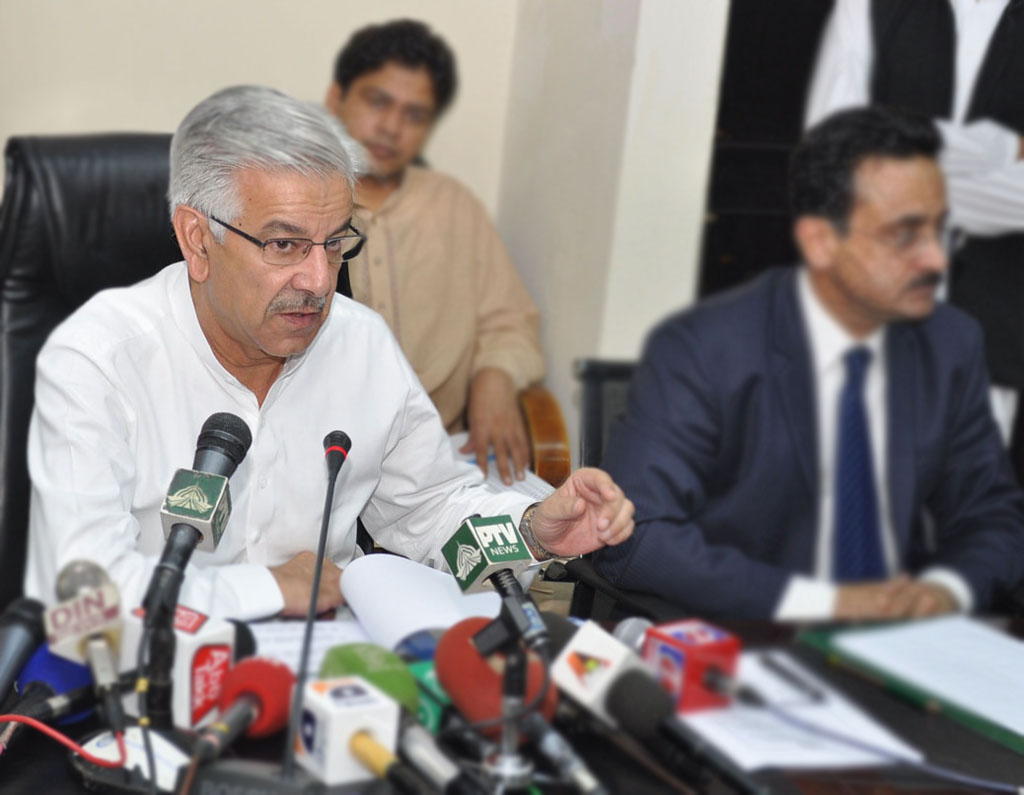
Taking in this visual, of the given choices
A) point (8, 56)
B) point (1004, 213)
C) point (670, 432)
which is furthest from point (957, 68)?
point (8, 56)

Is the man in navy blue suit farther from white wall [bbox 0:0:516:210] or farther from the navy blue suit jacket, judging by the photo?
white wall [bbox 0:0:516:210]

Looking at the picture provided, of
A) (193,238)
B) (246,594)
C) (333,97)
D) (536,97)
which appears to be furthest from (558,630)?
(333,97)

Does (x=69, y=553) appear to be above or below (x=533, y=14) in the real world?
below

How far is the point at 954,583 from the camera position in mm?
1005

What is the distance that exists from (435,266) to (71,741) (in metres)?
0.72

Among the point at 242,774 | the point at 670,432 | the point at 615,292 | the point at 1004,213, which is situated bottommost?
the point at 242,774

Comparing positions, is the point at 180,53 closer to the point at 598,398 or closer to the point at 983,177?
the point at 598,398

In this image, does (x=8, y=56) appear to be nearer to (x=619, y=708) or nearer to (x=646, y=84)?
(x=646, y=84)

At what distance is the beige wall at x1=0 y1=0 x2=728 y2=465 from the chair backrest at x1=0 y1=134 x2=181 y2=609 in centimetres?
4

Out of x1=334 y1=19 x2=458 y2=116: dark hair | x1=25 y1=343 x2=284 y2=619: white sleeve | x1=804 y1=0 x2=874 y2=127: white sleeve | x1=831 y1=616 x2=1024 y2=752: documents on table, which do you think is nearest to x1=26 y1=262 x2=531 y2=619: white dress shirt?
x1=25 y1=343 x2=284 y2=619: white sleeve

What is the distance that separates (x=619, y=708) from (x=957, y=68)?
2.03 feet

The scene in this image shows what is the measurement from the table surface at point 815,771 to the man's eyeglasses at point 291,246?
0.45m

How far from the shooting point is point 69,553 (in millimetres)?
1014

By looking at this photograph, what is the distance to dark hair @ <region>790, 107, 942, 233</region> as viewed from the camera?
37.8 inches
